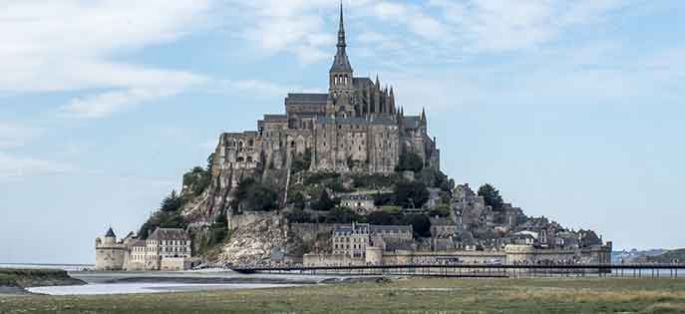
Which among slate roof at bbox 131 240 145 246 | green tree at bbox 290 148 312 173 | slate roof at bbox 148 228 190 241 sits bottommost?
slate roof at bbox 131 240 145 246

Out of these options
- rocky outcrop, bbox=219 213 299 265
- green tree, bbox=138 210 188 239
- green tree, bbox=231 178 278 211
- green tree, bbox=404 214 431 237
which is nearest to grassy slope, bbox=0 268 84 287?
rocky outcrop, bbox=219 213 299 265

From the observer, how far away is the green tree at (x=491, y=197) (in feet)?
588

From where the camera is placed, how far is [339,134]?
6801 inches

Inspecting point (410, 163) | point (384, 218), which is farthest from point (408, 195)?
point (410, 163)

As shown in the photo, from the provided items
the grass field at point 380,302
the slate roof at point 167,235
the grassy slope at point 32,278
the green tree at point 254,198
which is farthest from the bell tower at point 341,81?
the grass field at point 380,302

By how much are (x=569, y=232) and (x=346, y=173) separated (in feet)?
95.2

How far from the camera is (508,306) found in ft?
206

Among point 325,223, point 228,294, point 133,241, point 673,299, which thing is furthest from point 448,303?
point 133,241

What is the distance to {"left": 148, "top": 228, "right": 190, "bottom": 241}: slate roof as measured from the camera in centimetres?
16100

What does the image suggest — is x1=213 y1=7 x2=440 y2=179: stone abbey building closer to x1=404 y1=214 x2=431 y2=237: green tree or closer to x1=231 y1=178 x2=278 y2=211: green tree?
x1=231 y1=178 x2=278 y2=211: green tree

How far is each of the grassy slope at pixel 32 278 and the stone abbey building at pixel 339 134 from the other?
63839 mm

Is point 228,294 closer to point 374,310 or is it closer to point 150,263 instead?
point 374,310

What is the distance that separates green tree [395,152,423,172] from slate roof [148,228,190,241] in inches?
1153

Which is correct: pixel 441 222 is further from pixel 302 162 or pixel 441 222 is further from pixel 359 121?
pixel 302 162
